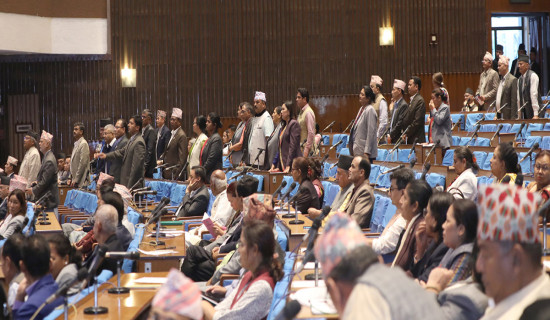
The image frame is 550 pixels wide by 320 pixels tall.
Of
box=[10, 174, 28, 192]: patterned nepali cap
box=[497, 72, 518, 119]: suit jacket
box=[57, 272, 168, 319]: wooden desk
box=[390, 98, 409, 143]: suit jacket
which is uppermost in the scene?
box=[497, 72, 518, 119]: suit jacket

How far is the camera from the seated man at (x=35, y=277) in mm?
3358

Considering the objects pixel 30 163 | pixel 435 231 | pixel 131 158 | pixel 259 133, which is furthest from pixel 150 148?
pixel 435 231

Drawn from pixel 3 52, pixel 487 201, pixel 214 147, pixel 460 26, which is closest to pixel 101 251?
pixel 487 201

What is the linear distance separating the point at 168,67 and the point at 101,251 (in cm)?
1070

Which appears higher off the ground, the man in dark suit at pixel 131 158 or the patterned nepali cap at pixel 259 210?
the man in dark suit at pixel 131 158

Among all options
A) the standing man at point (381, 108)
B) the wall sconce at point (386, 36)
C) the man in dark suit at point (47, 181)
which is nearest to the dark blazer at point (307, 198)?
the man in dark suit at point (47, 181)

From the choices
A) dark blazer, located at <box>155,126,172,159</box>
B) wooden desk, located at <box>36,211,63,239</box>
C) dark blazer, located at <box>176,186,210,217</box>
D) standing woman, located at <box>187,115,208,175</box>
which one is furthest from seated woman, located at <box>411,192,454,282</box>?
dark blazer, located at <box>155,126,172,159</box>

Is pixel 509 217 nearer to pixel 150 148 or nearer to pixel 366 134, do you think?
pixel 366 134

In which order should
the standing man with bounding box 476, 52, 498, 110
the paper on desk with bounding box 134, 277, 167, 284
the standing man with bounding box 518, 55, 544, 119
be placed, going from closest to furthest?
the paper on desk with bounding box 134, 277, 167, 284, the standing man with bounding box 518, 55, 544, 119, the standing man with bounding box 476, 52, 498, 110

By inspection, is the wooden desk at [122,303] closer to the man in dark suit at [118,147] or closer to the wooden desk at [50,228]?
the wooden desk at [50,228]

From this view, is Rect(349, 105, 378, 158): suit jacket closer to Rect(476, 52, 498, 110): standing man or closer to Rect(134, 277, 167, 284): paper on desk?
Rect(476, 52, 498, 110): standing man

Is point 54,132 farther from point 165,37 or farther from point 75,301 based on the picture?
point 75,301

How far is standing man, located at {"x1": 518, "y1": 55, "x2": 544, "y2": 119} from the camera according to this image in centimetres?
962

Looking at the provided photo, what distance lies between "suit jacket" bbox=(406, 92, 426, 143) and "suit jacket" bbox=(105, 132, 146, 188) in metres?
3.19
